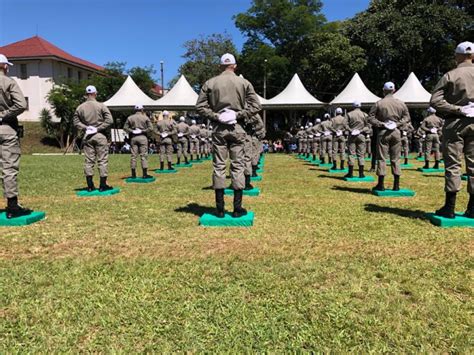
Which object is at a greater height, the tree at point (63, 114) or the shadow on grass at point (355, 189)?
the tree at point (63, 114)

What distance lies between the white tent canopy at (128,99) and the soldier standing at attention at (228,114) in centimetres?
2501

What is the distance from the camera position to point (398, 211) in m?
7.05

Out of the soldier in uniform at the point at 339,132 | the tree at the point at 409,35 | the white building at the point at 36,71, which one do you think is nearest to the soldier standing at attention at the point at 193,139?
the soldier in uniform at the point at 339,132

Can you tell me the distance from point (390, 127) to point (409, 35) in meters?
30.8

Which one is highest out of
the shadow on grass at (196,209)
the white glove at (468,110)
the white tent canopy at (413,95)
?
the white tent canopy at (413,95)

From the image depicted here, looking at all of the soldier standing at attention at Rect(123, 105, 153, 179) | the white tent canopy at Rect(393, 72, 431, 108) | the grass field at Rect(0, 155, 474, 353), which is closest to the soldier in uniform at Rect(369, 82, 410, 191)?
the grass field at Rect(0, 155, 474, 353)

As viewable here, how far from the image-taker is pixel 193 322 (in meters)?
3.02

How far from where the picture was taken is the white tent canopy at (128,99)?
30.2 metres

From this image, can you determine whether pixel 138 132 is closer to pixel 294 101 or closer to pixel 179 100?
pixel 179 100

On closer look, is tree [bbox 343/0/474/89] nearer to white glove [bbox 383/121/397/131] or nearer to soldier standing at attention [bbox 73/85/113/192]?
white glove [bbox 383/121/397/131]

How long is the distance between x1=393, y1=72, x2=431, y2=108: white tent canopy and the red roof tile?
38.8 metres

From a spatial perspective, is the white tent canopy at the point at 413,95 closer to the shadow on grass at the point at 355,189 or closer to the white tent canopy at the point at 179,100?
the white tent canopy at the point at 179,100

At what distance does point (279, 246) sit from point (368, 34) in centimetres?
3770

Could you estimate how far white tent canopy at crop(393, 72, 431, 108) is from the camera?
2702 cm
